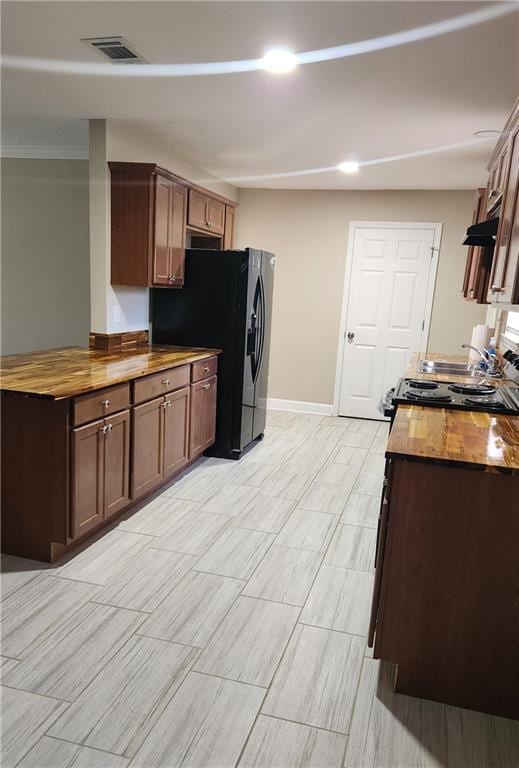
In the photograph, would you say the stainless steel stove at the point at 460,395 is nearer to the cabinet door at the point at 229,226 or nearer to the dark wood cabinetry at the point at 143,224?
the dark wood cabinetry at the point at 143,224

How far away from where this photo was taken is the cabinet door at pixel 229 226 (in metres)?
5.38

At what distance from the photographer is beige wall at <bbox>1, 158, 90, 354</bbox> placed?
4.59m

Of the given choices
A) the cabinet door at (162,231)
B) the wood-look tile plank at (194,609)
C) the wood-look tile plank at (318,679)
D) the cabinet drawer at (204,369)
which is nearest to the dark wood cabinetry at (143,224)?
the cabinet door at (162,231)

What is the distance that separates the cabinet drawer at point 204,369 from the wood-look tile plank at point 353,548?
→ 4.90 feet

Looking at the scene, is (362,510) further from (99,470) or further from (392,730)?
(392,730)

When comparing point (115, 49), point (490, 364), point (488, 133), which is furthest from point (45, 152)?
point (490, 364)

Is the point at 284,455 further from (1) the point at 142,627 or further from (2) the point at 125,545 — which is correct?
(1) the point at 142,627

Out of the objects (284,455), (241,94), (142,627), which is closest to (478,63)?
(241,94)

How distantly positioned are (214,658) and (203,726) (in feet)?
1.08

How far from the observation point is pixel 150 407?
131 inches

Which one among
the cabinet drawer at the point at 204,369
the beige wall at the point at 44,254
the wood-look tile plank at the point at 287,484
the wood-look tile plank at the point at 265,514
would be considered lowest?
→ the wood-look tile plank at the point at 287,484

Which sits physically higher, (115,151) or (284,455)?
(115,151)

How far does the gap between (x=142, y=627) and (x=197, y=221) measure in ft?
11.1

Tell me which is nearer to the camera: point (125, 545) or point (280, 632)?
point (280, 632)
